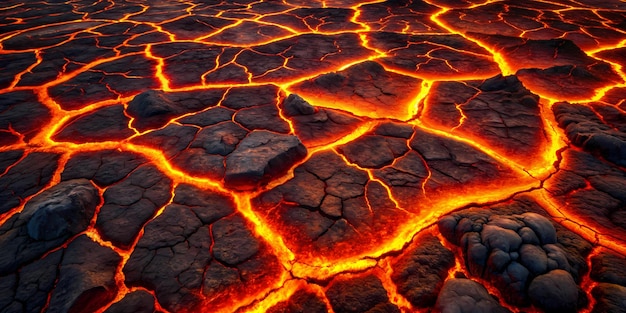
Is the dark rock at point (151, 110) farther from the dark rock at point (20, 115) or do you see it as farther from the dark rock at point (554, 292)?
the dark rock at point (554, 292)

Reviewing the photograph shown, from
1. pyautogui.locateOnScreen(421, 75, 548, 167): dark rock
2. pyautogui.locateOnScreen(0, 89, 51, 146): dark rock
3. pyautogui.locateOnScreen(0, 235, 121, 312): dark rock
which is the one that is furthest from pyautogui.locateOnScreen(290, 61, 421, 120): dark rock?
pyautogui.locateOnScreen(0, 89, 51, 146): dark rock

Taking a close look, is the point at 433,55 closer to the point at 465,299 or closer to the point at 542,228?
the point at 542,228

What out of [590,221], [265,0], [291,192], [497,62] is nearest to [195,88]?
[291,192]

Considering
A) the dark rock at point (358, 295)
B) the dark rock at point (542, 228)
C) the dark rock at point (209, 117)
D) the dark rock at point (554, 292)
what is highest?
the dark rock at point (542, 228)

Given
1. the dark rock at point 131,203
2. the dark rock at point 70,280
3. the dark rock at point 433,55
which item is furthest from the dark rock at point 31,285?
the dark rock at point 433,55

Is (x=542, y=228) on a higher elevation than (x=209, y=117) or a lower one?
higher

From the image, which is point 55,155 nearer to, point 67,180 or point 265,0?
point 67,180

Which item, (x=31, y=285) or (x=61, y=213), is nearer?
(x=31, y=285)

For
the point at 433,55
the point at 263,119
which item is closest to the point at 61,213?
the point at 263,119
